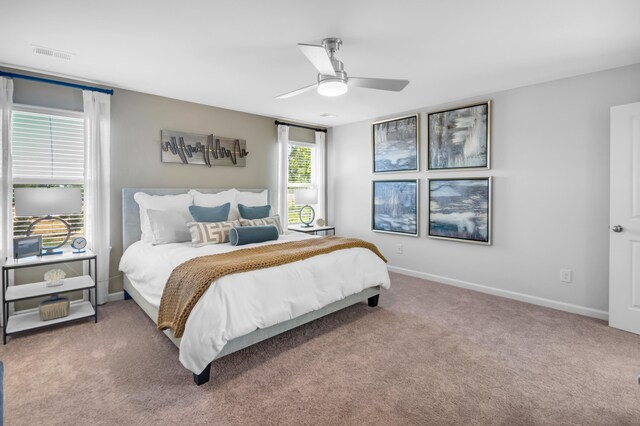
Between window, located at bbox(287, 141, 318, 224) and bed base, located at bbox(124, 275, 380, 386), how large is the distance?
98.6 inches

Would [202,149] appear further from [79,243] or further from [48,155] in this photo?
[79,243]

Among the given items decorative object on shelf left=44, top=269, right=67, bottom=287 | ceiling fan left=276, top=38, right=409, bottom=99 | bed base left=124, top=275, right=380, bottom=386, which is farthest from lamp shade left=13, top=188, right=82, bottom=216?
ceiling fan left=276, top=38, right=409, bottom=99

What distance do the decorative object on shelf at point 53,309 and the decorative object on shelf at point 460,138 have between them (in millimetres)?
4466

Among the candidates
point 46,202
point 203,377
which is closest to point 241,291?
point 203,377

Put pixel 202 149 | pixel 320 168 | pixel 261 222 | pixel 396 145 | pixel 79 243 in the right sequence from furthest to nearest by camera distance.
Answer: pixel 320 168 → pixel 396 145 → pixel 202 149 → pixel 261 222 → pixel 79 243

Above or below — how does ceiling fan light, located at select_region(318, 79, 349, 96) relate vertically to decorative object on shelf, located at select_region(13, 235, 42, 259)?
above

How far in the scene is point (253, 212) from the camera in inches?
162

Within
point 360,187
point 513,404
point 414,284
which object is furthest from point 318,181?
point 513,404

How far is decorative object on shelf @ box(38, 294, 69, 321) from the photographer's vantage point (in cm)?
295

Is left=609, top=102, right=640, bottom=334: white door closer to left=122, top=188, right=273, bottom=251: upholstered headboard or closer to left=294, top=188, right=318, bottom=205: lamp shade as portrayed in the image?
left=294, top=188, right=318, bottom=205: lamp shade

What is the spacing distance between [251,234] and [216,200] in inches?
38.9

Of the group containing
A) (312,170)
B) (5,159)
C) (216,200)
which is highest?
(312,170)

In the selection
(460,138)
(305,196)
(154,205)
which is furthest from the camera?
(305,196)

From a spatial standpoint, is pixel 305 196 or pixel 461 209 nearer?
pixel 461 209
